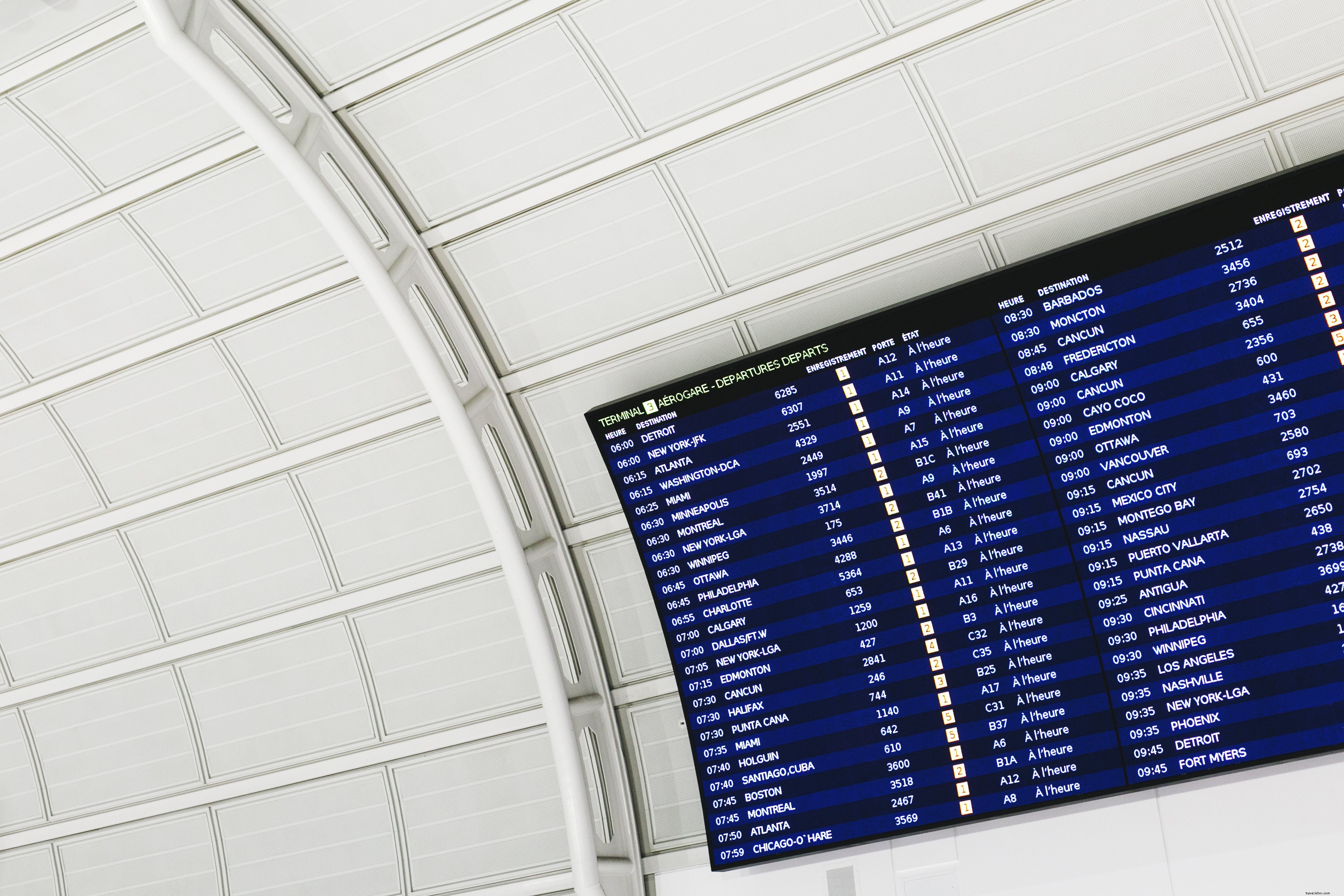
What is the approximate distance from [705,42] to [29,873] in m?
9.67

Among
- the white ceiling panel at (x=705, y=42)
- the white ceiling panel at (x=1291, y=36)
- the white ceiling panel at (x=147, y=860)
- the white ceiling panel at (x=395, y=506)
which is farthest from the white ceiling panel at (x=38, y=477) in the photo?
the white ceiling panel at (x=1291, y=36)

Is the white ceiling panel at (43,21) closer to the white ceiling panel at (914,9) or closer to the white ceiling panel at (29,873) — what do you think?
the white ceiling panel at (914,9)

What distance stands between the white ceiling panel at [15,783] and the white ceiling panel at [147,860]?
0.51 m

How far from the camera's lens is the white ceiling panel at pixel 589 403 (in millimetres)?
7375

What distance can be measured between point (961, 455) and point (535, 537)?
3235mm

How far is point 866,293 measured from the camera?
6914mm

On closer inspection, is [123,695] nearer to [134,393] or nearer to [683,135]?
[134,393]

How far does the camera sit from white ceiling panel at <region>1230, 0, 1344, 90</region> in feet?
19.1

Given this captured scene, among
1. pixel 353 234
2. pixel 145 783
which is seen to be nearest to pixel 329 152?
pixel 353 234

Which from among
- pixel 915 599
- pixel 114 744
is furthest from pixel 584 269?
pixel 114 744

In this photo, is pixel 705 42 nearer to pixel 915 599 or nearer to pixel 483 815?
pixel 915 599

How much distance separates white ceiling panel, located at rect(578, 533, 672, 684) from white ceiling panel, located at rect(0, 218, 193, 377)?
12.8 feet

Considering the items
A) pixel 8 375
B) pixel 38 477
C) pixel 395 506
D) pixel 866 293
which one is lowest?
pixel 395 506

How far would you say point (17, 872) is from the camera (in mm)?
9812
